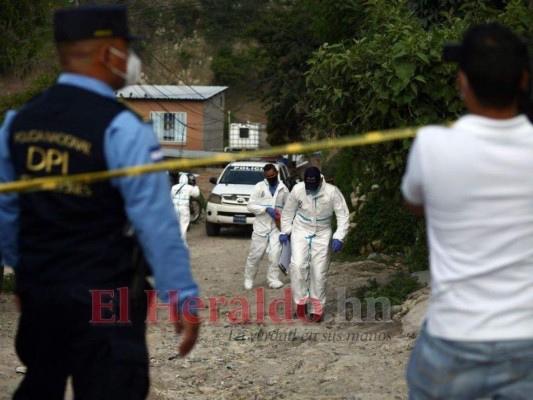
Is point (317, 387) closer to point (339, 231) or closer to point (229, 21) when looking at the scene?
point (339, 231)

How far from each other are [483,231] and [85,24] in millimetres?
1622

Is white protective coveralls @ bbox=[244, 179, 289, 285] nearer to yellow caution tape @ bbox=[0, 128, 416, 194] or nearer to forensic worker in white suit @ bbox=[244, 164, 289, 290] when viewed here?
forensic worker in white suit @ bbox=[244, 164, 289, 290]

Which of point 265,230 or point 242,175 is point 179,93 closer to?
point 242,175

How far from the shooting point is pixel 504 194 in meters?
3.40

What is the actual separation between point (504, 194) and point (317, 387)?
5.91m

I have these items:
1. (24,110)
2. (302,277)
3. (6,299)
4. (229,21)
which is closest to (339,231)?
(302,277)

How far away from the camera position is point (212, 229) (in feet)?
81.4

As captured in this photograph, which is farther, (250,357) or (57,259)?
(250,357)

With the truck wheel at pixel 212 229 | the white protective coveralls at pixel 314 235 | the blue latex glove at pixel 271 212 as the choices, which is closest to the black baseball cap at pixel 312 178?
the white protective coveralls at pixel 314 235

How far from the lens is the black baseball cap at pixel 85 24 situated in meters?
3.82

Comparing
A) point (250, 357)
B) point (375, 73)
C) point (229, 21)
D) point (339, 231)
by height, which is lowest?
point (250, 357)

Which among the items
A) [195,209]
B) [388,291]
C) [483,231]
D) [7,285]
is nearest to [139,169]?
[483,231]

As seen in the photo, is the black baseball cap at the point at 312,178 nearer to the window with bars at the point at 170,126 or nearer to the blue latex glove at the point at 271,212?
the blue latex glove at the point at 271,212

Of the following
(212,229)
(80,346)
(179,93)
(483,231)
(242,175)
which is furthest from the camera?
(179,93)
